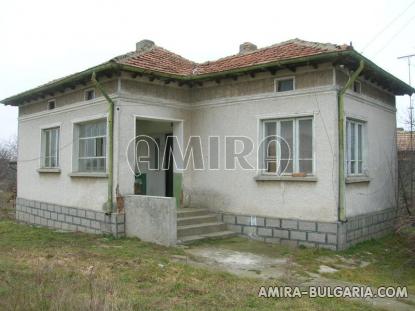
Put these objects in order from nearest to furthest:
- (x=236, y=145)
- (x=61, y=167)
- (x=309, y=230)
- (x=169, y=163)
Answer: (x=309, y=230)
(x=236, y=145)
(x=61, y=167)
(x=169, y=163)

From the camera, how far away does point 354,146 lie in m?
10.7

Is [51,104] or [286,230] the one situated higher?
[51,104]

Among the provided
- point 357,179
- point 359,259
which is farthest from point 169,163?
point 359,259

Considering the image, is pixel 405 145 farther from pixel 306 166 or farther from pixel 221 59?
pixel 306 166

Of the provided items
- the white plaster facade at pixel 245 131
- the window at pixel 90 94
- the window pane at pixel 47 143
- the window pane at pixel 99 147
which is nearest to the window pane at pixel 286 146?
the white plaster facade at pixel 245 131

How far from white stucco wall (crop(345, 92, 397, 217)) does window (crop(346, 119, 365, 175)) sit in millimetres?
154

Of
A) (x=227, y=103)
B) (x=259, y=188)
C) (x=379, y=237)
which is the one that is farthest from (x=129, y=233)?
(x=379, y=237)

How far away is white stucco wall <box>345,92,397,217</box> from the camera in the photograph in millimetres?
10281

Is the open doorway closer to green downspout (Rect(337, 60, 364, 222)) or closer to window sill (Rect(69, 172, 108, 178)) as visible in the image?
window sill (Rect(69, 172, 108, 178))

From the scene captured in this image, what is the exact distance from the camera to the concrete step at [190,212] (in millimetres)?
11032

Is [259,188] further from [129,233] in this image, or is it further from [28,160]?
[28,160]

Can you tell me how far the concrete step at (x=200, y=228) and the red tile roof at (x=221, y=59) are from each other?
3.92 metres

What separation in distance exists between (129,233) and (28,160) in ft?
22.3

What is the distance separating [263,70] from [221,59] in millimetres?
2854
